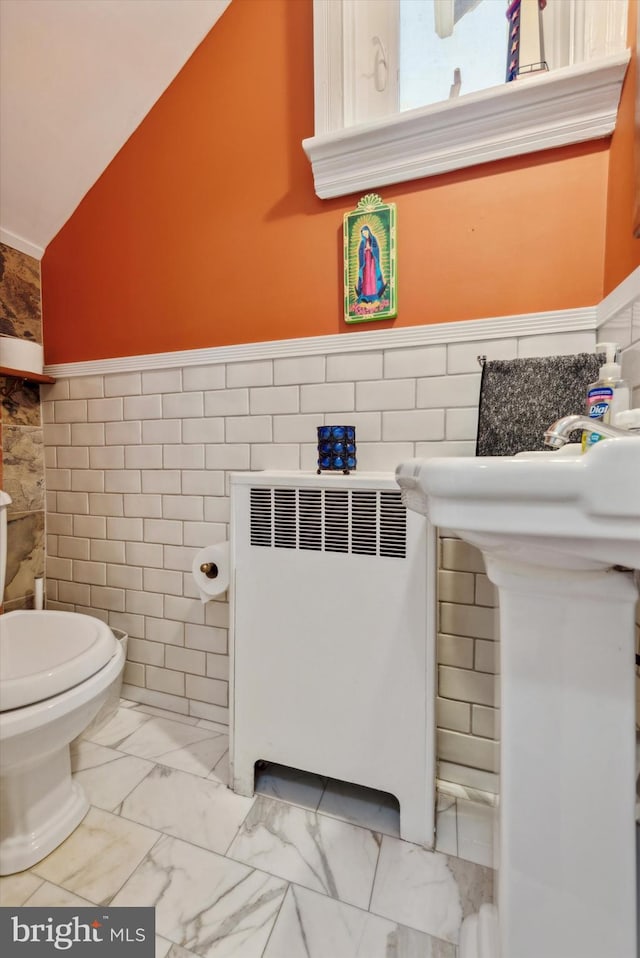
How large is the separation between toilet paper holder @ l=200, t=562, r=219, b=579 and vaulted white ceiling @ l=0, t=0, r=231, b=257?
1.42 meters

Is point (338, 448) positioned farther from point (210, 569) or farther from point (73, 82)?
point (73, 82)

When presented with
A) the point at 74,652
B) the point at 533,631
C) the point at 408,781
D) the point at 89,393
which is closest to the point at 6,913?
the point at 74,652

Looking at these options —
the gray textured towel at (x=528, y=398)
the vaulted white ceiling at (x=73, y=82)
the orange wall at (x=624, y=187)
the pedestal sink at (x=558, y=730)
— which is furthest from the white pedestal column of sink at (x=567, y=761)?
the vaulted white ceiling at (x=73, y=82)

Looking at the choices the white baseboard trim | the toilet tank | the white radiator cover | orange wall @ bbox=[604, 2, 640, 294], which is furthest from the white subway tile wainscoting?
the toilet tank

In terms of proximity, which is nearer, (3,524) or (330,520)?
(330,520)

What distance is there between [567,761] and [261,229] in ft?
4.92

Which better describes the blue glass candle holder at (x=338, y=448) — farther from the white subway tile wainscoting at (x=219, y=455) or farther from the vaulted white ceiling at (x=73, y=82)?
the vaulted white ceiling at (x=73, y=82)

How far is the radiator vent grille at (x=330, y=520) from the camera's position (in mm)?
985

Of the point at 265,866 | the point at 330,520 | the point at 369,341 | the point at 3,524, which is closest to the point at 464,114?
the point at 369,341

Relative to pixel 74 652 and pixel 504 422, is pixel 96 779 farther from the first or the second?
pixel 504 422

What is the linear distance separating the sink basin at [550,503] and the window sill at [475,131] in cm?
106

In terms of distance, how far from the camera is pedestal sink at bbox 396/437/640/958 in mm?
488

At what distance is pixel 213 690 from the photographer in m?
1.45

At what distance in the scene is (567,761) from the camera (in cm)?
55
